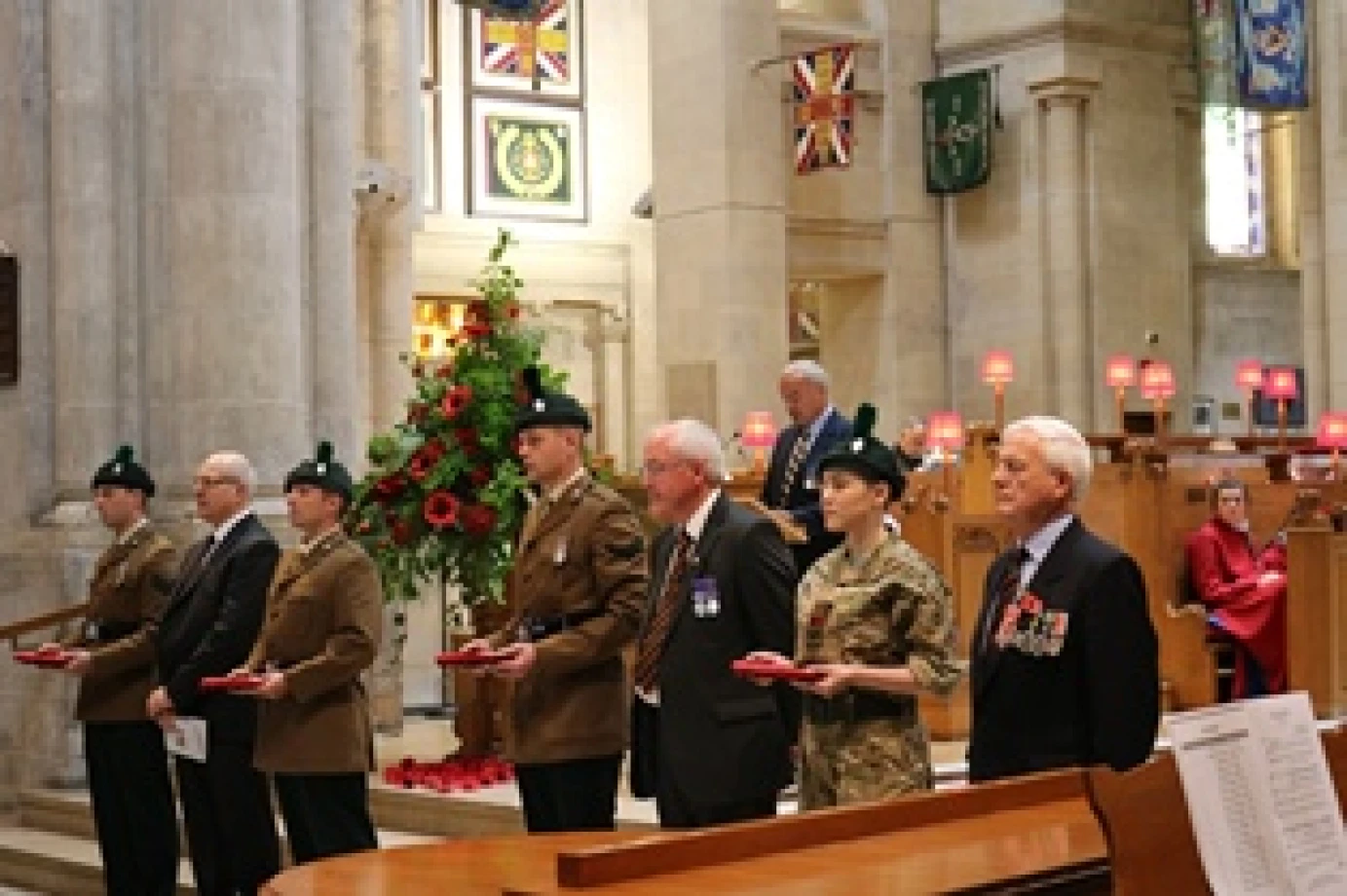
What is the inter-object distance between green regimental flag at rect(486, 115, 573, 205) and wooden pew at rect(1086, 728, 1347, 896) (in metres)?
22.1

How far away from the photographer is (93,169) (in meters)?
12.2

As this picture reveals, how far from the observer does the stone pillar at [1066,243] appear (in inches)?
879

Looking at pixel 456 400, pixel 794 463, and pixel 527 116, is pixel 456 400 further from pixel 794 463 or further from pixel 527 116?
pixel 527 116

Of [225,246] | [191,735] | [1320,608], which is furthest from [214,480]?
[1320,608]

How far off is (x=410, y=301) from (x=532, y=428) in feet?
39.0

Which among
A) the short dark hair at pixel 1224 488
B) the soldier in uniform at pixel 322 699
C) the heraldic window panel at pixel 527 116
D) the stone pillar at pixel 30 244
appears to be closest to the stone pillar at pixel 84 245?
the stone pillar at pixel 30 244

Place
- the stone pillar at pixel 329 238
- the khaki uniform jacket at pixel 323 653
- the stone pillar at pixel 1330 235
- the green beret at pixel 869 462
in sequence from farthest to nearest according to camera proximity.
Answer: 1. the stone pillar at pixel 1330 235
2. the stone pillar at pixel 329 238
3. the khaki uniform jacket at pixel 323 653
4. the green beret at pixel 869 462

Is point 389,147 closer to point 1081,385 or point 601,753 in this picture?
point 1081,385

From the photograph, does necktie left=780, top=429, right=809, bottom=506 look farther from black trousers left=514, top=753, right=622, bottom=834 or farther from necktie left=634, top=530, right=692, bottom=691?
necktie left=634, top=530, right=692, bottom=691

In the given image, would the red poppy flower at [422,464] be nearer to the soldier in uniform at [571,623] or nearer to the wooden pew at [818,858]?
the soldier in uniform at [571,623]

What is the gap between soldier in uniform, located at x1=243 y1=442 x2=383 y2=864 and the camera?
7941 mm

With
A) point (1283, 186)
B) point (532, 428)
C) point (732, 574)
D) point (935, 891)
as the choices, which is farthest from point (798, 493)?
point (1283, 186)

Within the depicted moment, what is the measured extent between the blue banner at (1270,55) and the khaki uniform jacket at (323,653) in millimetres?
15214

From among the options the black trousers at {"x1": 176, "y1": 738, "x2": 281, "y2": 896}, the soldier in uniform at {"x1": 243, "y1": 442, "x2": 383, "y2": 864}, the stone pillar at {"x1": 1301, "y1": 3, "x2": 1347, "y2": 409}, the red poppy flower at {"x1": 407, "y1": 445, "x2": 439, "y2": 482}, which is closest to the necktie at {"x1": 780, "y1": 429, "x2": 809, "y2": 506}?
the red poppy flower at {"x1": 407, "y1": 445, "x2": 439, "y2": 482}
